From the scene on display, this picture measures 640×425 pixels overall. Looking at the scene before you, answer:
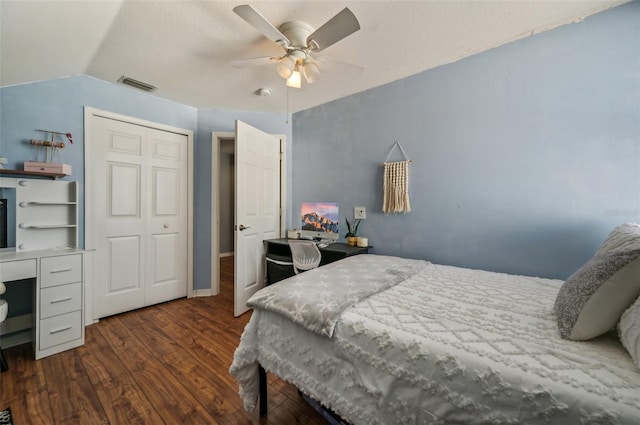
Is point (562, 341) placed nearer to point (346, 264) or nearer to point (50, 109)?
point (346, 264)

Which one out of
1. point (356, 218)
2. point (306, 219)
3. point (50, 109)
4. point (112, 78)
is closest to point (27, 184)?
point (50, 109)

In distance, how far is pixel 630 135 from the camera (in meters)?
1.62

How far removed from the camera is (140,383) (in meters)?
1.62

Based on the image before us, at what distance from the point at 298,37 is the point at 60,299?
8.84 feet

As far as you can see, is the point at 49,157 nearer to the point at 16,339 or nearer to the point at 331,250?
the point at 16,339

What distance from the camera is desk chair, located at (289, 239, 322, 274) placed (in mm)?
2490

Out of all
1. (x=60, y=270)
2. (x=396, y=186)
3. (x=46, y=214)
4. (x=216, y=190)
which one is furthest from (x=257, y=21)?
(x=46, y=214)

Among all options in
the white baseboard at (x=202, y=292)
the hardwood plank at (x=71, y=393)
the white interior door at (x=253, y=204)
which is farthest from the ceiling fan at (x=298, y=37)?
the white baseboard at (x=202, y=292)

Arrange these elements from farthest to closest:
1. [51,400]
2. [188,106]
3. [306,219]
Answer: [306,219], [188,106], [51,400]

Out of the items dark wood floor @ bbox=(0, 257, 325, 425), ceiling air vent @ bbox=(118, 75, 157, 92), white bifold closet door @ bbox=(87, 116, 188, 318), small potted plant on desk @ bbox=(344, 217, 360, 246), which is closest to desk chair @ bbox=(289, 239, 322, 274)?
small potted plant on desk @ bbox=(344, 217, 360, 246)

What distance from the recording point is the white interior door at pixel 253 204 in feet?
8.66

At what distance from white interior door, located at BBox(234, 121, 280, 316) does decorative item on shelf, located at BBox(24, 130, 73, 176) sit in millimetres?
1408

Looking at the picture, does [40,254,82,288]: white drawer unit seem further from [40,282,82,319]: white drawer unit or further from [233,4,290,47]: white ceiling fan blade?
[233,4,290,47]: white ceiling fan blade

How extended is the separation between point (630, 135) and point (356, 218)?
2.13m
